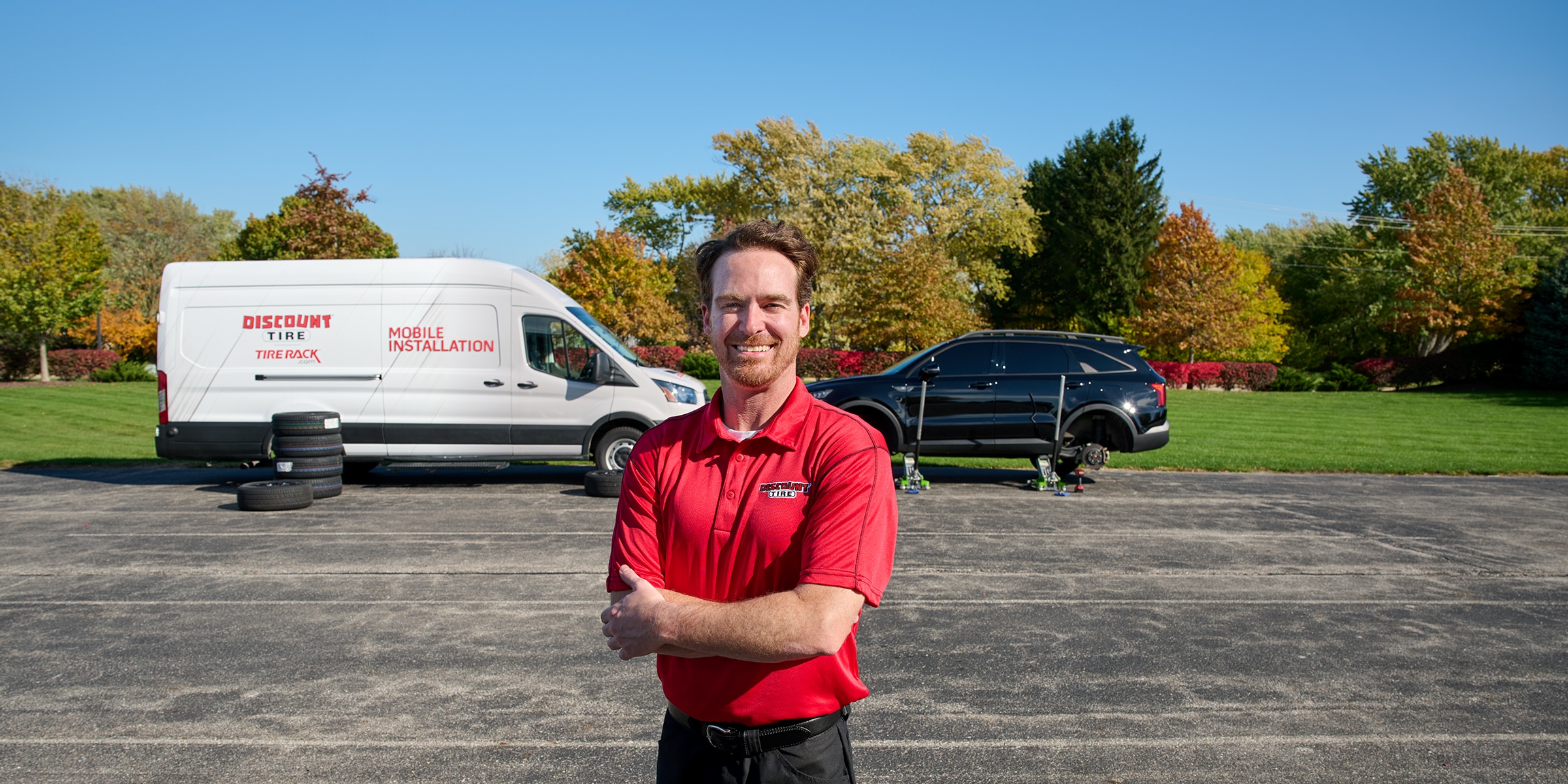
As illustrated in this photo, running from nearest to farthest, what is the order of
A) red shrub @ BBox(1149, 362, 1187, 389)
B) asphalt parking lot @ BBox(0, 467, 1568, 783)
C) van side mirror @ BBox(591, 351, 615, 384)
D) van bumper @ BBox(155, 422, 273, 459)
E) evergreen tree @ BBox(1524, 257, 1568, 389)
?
asphalt parking lot @ BBox(0, 467, 1568, 783), van bumper @ BBox(155, 422, 273, 459), van side mirror @ BBox(591, 351, 615, 384), evergreen tree @ BBox(1524, 257, 1568, 389), red shrub @ BBox(1149, 362, 1187, 389)

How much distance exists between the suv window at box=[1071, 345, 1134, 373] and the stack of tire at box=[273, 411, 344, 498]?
32.6 feet

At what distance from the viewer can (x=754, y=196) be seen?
1891 inches

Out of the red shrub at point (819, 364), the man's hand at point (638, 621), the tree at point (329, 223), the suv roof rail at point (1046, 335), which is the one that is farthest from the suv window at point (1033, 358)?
the red shrub at point (819, 364)

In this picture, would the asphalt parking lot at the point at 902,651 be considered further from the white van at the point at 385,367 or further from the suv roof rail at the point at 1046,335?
the suv roof rail at the point at 1046,335

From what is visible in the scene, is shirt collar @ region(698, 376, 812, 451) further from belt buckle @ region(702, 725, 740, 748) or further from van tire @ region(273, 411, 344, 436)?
van tire @ region(273, 411, 344, 436)

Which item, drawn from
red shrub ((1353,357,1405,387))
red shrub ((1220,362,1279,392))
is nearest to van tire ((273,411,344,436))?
red shrub ((1220,362,1279,392))

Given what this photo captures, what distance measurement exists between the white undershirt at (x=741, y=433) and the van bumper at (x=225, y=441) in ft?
38.3

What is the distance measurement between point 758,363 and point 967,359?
11260 mm

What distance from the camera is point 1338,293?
52.7 m

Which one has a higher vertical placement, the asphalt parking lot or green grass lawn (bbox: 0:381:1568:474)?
green grass lawn (bbox: 0:381:1568:474)

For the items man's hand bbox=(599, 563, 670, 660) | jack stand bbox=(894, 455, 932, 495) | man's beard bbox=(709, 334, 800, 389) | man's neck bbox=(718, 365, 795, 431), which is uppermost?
man's beard bbox=(709, 334, 800, 389)

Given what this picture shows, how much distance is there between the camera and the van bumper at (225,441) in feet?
38.6

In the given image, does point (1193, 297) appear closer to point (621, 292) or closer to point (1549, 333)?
point (1549, 333)

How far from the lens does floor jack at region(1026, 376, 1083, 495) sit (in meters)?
12.1
